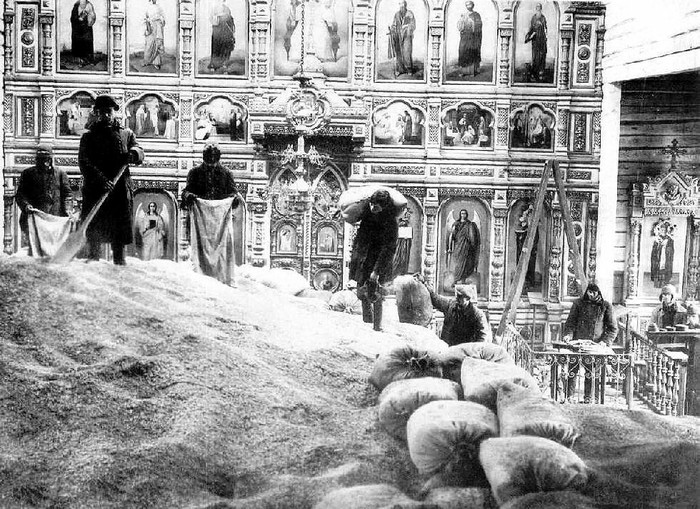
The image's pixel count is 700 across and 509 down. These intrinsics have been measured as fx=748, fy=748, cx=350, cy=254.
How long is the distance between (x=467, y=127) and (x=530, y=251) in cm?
102

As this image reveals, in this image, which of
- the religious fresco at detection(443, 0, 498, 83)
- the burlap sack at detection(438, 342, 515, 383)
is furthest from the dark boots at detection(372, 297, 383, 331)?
the religious fresco at detection(443, 0, 498, 83)

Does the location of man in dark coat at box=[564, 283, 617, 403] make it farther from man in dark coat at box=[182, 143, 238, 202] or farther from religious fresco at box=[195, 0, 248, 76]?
religious fresco at box=[195, 0, 248, 76]

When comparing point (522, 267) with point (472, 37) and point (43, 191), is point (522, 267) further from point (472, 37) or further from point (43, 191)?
point (43, 191)

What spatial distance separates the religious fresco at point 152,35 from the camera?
526cm

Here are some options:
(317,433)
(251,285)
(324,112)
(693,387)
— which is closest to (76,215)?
(251,285)

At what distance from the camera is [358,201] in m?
5.20

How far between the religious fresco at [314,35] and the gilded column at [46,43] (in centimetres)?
154

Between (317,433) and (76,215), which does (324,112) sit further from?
(317,433)

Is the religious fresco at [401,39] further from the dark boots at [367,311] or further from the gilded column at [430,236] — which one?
the dark boots at [367,311]

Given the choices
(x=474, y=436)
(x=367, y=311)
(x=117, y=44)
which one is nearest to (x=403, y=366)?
(x=367, y=311)

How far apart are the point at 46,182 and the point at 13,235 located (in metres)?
0.47

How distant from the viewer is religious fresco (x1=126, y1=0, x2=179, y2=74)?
526 centimetres

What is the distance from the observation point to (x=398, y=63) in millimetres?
5438

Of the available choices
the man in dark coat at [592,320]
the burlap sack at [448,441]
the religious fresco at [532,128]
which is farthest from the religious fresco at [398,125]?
the burlap sack at [448,441]
